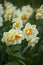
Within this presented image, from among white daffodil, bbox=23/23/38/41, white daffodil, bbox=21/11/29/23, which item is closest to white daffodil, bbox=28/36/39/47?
white daffodil, bbox=23/23/38/41

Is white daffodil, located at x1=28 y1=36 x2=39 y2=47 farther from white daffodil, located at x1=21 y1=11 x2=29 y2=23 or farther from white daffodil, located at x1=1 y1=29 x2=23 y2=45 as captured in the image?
white daffodil, located at x1=21 y1=11 x2=29 y2=23

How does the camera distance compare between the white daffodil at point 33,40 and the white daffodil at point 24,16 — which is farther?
the white daffodil at point 24,16

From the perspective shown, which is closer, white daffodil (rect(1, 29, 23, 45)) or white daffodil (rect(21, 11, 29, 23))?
white daffodil (rect(1, 29, 23, 45))

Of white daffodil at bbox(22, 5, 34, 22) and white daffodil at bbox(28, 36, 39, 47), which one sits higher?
white daffodil at bbox(22, 5, 34, 22)

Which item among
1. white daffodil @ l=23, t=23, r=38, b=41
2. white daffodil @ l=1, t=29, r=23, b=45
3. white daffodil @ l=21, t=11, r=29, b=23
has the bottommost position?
white daffodil @ l=1, t=29, r=23, b=45

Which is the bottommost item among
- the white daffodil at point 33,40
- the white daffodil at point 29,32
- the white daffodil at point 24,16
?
the white daffodil at point 33,40

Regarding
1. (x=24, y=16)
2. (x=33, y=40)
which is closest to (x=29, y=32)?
(x=33, y=40)

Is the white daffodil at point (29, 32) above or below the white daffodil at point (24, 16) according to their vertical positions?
below

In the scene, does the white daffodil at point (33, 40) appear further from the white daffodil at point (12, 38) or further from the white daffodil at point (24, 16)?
the white daffodil at point (24, 16)

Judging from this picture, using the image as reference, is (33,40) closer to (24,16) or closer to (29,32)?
(29,32)

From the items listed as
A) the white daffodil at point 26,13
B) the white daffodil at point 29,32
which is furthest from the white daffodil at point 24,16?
the white daffodil at point 29,32

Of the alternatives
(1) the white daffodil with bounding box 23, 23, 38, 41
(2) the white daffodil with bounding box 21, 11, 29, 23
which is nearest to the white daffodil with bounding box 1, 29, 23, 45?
(1) the white daffodil with bounding box 23, 23, 38, 41

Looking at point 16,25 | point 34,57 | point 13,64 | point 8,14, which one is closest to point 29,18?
point 8,14
